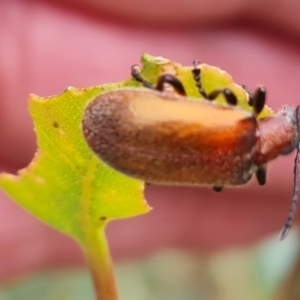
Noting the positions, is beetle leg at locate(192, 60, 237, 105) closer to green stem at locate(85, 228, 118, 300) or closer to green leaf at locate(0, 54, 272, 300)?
green leaf at locate(0, 54, 272, 300)

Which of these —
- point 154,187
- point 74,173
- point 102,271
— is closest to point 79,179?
point 74,173

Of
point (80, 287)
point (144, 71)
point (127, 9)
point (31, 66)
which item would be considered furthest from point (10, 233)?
point (144, 71)

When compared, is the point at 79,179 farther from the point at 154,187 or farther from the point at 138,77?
the point at 154,187

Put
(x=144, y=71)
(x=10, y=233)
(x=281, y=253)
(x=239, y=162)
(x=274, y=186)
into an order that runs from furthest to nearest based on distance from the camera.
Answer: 1. (x=281, y=253)
2. (x=274, y=186)
3. (x=10, y=233)
4. (x=239, y=162)
5. (x=144, y=71)

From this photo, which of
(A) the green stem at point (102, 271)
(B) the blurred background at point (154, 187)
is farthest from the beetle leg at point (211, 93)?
(B) the blurred background at point (154, 187)

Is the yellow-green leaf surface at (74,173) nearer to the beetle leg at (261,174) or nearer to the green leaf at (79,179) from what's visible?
the green leaf at (79,179)

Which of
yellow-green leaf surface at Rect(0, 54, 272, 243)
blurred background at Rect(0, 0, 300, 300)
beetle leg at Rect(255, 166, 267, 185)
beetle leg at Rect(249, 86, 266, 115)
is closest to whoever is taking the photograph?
yellow-green leaf surface at Rect(0, 54, 272, 243)

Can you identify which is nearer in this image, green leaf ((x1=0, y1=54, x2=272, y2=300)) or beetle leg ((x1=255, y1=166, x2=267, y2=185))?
green leaf ((x1=0, y1=54, x2=272, y2=300))

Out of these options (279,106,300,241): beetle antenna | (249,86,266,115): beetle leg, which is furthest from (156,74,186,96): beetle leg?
(279,106,300,241): beetle antenna

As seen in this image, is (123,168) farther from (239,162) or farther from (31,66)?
(31,66)
